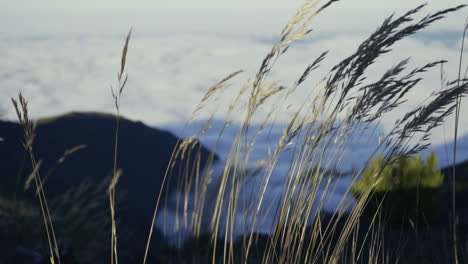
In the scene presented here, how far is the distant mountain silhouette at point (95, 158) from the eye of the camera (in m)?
5.99

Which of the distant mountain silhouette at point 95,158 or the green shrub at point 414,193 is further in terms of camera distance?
the green shrub at point 414,193

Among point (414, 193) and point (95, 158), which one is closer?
point (414, 193)

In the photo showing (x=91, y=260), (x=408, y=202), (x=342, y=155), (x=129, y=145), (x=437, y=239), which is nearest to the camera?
(x=342, y=155)

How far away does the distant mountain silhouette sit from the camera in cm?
599

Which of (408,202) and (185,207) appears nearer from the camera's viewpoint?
(185,207)

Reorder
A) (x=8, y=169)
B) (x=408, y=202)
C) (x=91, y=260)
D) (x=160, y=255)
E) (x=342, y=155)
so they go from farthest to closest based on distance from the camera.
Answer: (x=408, y=202) → (x=8, y=169) → (x=160, y=255) → (x=91, y=260) → (x=342, y=155)

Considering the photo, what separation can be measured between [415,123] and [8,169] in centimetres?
504

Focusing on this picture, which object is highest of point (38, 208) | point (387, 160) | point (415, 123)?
point (415, 123)

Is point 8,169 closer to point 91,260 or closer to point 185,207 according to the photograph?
point 91,260

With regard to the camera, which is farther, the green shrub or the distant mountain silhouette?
the green shrub

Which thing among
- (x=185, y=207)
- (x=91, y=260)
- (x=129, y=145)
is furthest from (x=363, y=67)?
(x=129, y=145)

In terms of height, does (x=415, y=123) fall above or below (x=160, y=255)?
above

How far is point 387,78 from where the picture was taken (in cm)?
204

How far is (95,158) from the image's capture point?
351 inches
